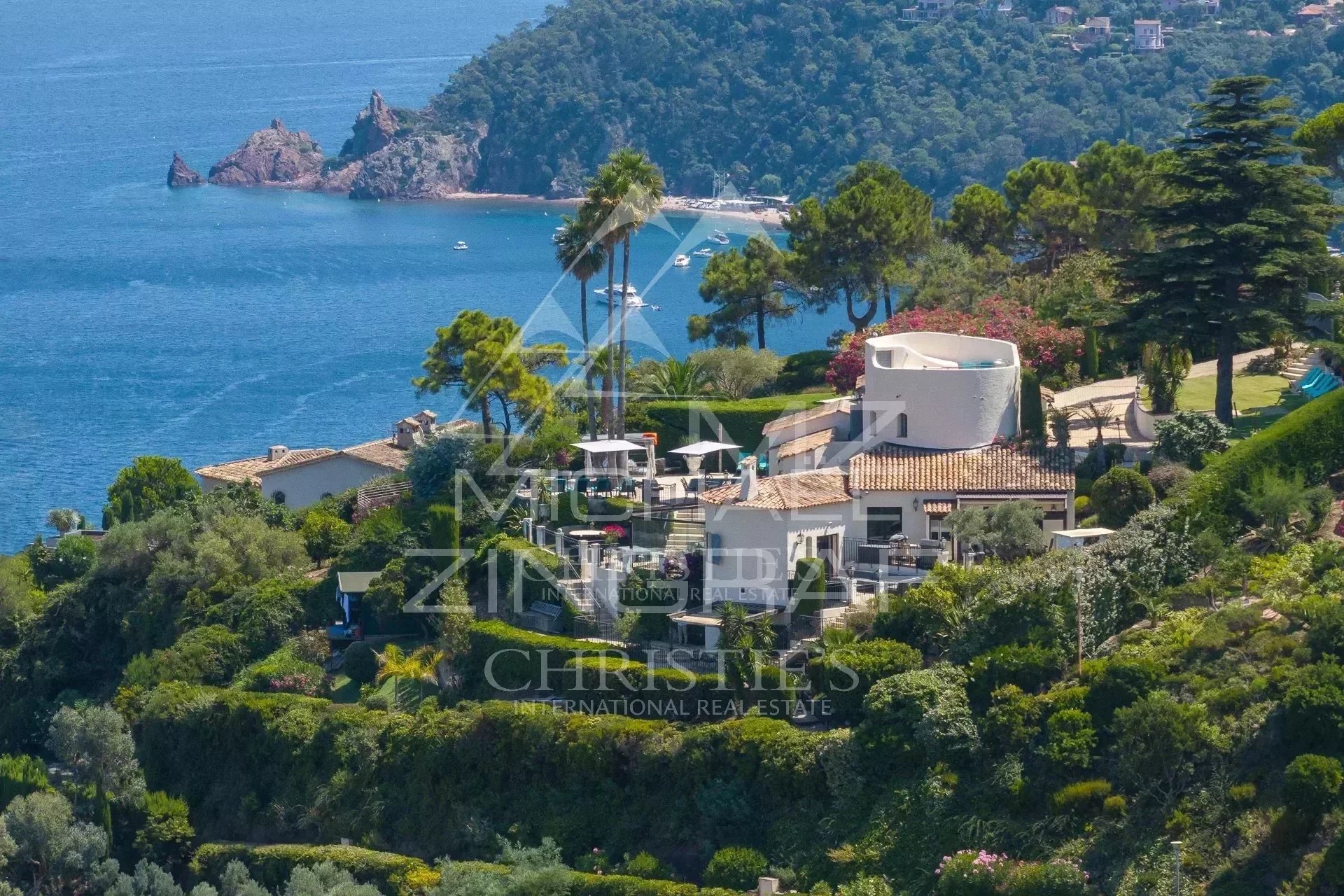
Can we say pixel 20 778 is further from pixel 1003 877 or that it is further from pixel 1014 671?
pixel 1003 877

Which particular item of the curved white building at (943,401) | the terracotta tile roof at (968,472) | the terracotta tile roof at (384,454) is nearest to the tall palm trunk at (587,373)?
the terracotta tile roof at (384,454)

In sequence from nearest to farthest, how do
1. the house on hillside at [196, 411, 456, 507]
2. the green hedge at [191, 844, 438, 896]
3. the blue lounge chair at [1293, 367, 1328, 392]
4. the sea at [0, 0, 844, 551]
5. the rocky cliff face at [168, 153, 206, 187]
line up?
the green hedge at [191, 844, 438, 896] → the blue lounge chair at [1293, 367, 1328, 392] → the house on hillside at [196, 411, 456, 507] → the sea at [0, 0, 844, 551] → the rocky cliff face at [168, 153, 206, 187]

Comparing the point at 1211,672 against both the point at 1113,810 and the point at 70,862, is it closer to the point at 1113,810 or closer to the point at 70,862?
the point at 1113,810

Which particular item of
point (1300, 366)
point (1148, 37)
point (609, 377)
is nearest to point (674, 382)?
point (609, 377)

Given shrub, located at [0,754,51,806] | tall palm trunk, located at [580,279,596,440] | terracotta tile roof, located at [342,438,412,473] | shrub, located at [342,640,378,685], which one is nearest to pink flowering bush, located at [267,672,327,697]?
shrub, located at [342,640,378,685]

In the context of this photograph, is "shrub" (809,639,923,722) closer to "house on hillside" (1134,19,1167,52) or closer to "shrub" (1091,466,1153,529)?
"shrub" (1091,466,1153,529)

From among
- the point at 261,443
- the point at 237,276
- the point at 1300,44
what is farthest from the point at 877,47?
the point at 261,443

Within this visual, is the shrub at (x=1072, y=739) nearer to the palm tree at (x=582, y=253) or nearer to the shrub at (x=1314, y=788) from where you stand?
the shrub at (x=1314, y=788)
